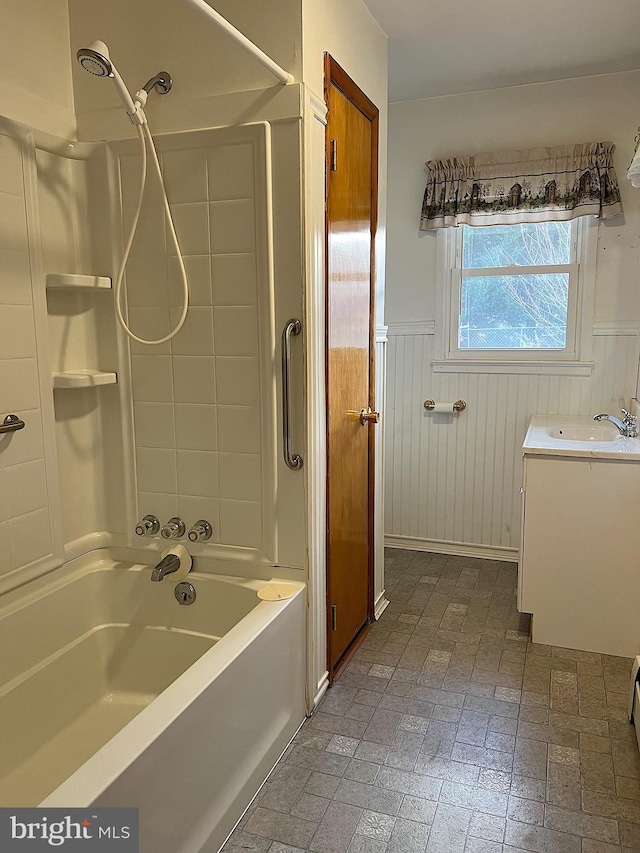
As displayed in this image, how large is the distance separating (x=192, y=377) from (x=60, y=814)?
1.30 meters

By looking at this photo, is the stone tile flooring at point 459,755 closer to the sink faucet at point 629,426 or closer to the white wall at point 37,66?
the sink faucet at point 629,426

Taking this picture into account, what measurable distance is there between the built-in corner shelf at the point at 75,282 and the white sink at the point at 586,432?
6.53 feet

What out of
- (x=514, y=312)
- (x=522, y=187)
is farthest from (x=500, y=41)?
(x=514, y=312)

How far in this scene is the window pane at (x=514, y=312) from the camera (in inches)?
133

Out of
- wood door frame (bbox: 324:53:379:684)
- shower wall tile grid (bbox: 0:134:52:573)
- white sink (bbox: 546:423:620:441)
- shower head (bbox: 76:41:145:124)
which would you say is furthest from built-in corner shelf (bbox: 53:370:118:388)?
white sink (bbox: 546:423:620:441)

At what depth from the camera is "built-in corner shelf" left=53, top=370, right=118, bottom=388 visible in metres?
2.07

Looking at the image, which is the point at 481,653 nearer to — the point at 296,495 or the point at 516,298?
the point at 296,495

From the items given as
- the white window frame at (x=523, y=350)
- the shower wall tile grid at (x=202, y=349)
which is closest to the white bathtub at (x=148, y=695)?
the shower wall tile grid at (x=202, y=349)

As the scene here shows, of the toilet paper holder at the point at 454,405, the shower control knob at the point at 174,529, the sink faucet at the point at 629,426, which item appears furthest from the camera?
the toilet paper holder at the point at 454,405

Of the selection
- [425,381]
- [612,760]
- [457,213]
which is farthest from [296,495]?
[457,213]

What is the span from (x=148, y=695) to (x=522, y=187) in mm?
2817

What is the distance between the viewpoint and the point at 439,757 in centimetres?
202

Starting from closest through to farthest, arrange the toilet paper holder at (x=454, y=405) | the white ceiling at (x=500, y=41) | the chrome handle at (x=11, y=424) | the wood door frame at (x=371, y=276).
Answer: the chrome handle at (x=11, y=424) → the wood door frame at (x=371, y=276) → the white ceiling at (x=500, y=41) → the toilet paper holder at (x=454, y=405)

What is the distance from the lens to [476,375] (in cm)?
356
